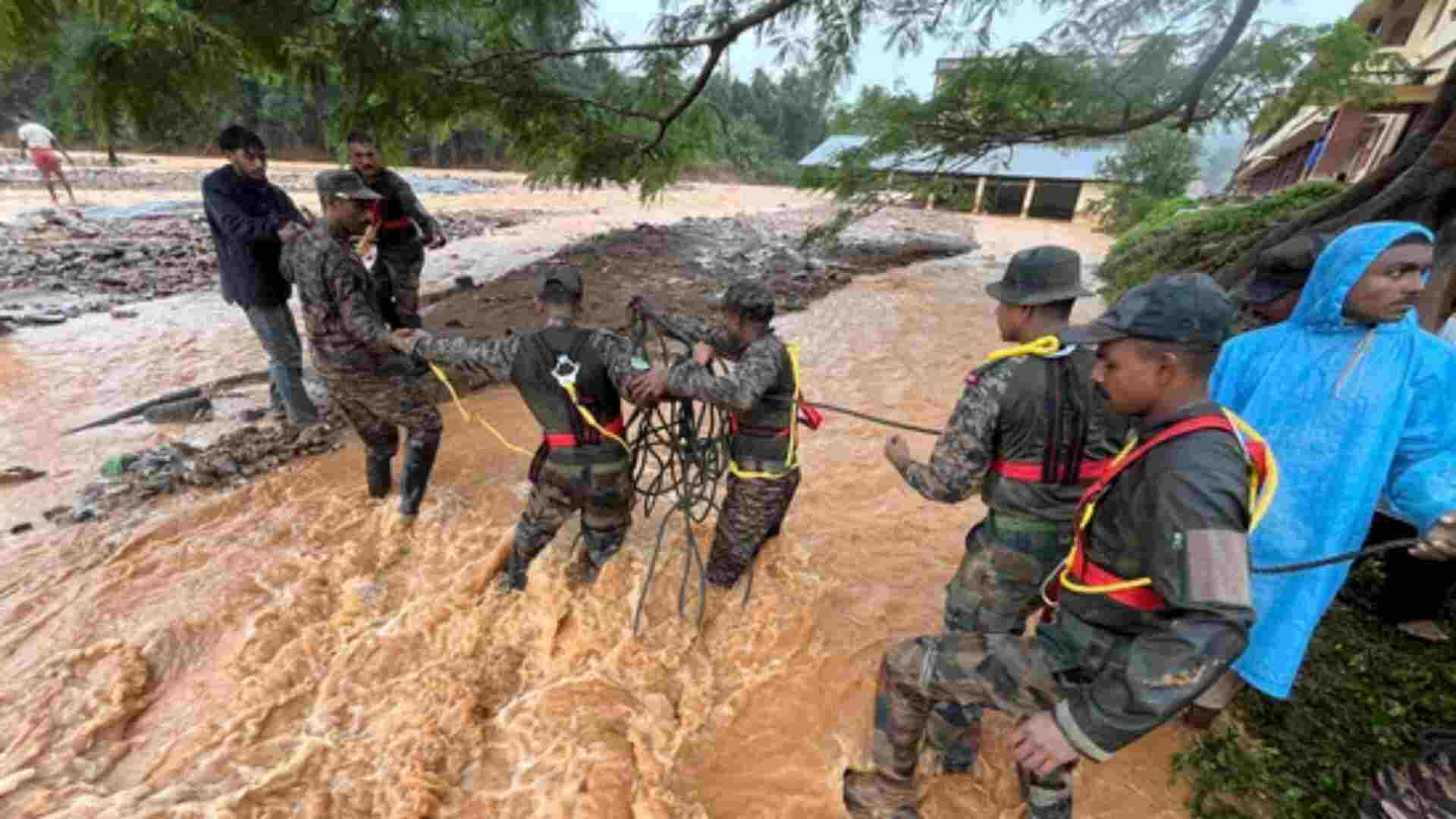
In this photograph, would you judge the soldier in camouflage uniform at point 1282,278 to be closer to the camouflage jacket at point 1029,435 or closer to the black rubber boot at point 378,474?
the camouflage jacket at point 1029,435

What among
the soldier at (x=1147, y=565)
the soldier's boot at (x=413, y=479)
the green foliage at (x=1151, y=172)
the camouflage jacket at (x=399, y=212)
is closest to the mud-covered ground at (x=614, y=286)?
the soldier's boot at (x=413, y=479)

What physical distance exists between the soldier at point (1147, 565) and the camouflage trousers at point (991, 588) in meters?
0.41

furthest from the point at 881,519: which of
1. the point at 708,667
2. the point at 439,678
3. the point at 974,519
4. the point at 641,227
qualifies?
the point at 641,227

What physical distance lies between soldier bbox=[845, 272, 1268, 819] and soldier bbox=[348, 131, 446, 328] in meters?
5.15

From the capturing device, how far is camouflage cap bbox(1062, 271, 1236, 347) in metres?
1.41

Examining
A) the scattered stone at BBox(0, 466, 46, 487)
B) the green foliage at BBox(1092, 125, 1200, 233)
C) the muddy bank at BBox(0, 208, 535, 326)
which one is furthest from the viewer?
the green foliage at BBox(1092, 125, 1200, 233)

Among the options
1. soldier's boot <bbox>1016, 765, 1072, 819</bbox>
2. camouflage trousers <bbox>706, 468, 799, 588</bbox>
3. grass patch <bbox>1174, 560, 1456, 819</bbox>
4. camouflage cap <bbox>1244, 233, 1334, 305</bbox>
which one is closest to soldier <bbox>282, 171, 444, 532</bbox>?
camouflage trousers <bbox>706, 468, 799, 588</bbox>

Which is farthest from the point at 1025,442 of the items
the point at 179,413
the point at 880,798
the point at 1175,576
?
the point at 179,413

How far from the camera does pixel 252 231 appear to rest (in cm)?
420

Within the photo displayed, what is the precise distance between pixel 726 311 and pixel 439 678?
225 centimetres

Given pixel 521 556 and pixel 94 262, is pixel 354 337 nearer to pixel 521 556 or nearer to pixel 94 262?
pixel 521 556

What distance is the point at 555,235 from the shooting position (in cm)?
1591

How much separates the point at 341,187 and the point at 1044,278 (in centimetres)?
344

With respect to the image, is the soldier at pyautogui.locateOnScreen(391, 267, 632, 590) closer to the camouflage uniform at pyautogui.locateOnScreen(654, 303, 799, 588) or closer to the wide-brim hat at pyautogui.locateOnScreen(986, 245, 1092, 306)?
the camouflage uniform at pyautogui.locateOnScreen(654, 303, 799, 588)
